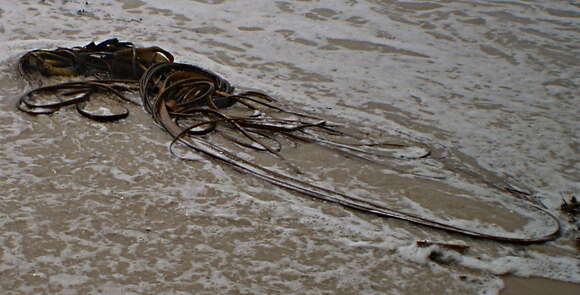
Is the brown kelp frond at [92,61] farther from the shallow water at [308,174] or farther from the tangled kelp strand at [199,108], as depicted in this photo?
the shallow water at [308,174]

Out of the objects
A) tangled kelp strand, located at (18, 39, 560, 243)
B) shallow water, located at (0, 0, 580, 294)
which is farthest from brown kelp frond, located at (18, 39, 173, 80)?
shallow water, located at (0, 0, 580, 294)

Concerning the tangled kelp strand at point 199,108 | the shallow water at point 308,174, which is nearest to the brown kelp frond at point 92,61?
the tangled kelp strand at point 199,108

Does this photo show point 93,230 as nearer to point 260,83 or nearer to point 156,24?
point 260,83

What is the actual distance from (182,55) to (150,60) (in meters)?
0.55

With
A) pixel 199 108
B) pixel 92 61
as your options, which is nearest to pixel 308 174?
pixel 199 108

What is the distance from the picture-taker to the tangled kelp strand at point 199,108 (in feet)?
10.6

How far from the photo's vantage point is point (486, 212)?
3.12 meters

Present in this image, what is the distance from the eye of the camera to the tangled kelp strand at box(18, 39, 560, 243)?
3236mm

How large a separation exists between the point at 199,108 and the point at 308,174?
3.51 feet

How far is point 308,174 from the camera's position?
3348mm

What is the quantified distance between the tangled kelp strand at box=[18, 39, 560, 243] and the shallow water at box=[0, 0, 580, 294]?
0.29ft

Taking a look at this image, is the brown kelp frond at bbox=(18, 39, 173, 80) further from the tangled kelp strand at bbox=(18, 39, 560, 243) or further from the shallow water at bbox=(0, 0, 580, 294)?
the shallow water at bbox=(0, 0, 580, 294)

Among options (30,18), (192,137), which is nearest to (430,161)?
(192,137)

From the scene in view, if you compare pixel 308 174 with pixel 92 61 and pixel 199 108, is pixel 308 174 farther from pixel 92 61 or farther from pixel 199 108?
pixel 92 61
